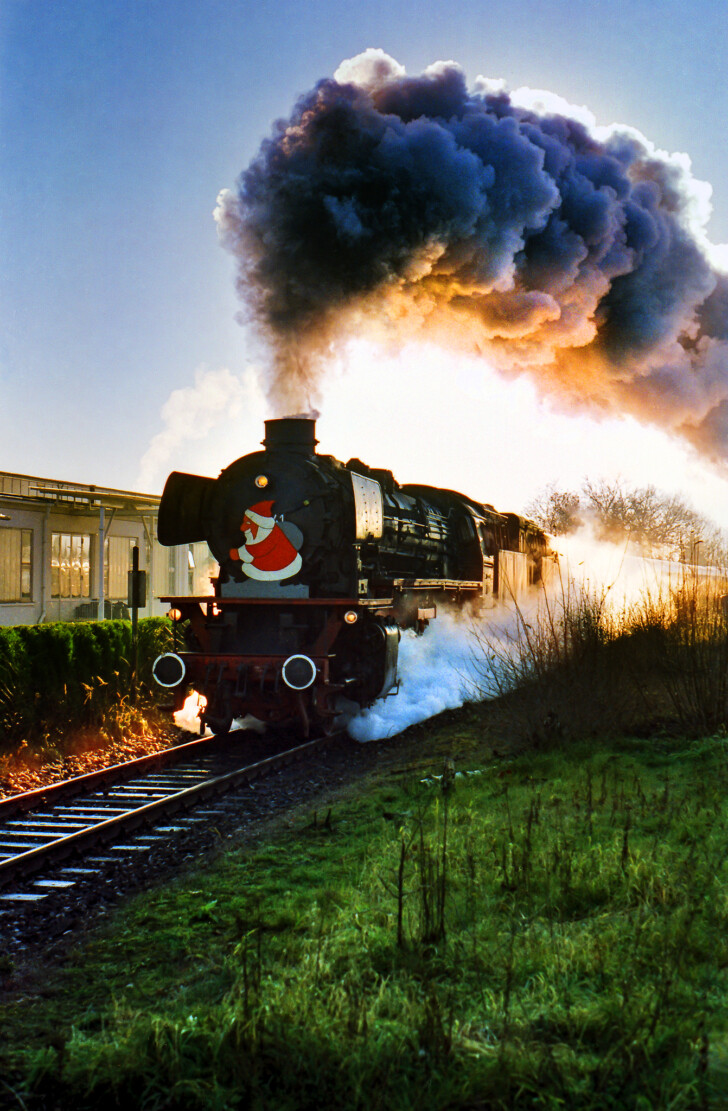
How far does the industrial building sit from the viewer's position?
51.9 feet

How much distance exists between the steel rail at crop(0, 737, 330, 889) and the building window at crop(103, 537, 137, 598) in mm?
10471

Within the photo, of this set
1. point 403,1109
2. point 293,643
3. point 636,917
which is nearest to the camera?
point 403,1109

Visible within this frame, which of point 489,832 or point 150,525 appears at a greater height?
point 150,525

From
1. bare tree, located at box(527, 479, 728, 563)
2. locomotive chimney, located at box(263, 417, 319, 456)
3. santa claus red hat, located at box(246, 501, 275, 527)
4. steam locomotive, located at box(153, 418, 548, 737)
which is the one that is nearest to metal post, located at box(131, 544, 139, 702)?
steam locomotive, located at box(153, 418, 548, 737)

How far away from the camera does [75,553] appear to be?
1788cm

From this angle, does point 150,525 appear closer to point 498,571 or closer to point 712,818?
point 498,571

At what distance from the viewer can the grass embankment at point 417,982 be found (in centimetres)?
271

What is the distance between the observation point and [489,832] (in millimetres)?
5340

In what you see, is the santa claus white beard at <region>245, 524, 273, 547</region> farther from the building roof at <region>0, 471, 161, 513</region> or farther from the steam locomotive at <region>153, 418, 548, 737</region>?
the building roof at <region>0, 471, 161, 513</region>

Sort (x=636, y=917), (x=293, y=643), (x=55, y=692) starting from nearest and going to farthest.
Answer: (x=636, y=917) → (x=293, y=643) → (x=55, y=692)

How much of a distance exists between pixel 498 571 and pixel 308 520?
6.50 meters

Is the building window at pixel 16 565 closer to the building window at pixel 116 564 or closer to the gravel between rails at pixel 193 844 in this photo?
the building window at pixel 116 564

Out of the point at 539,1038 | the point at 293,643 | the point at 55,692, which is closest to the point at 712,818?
the point at 539,1038

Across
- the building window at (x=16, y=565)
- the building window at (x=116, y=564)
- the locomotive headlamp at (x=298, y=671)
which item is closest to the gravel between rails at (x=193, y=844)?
the locomotive headlamp at (x=298, y=671)
